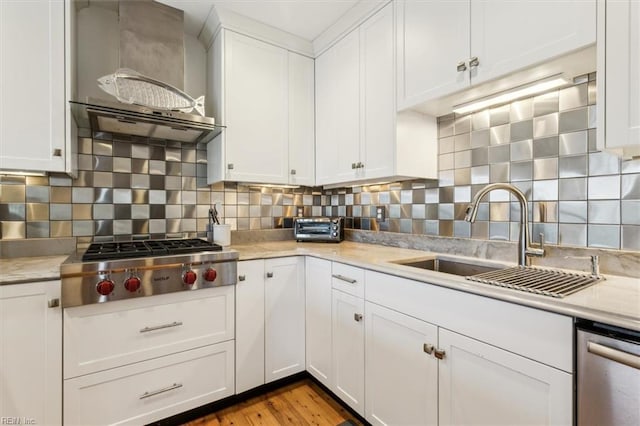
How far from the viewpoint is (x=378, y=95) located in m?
1.95

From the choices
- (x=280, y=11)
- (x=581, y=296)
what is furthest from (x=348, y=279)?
(x=280, y=11)

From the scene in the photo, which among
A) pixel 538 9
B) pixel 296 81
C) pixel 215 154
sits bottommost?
pixel 215 154

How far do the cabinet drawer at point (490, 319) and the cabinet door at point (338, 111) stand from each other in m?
1.04

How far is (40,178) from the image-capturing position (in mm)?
1845

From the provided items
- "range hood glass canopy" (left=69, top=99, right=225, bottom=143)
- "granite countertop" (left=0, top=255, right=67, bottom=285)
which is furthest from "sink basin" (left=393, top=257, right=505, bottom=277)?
"granite countertop" (left=0, top=255, right=67, bottom=285)

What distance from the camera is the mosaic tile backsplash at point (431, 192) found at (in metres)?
1.33

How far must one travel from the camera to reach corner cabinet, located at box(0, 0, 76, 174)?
4.96ft

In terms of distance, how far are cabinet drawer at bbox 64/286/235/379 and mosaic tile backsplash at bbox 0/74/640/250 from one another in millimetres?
731

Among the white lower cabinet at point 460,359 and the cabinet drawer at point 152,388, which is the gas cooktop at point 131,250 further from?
the white lower cabinet at point 460,359

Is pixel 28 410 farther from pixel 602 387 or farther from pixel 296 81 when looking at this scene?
pixel 296 81

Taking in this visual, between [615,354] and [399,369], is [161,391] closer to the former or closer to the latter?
[399,369]

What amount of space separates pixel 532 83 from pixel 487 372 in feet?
4.10

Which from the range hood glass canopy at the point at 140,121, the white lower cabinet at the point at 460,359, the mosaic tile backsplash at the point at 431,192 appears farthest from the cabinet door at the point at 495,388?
the range hood glass canopy at the point at 140,121

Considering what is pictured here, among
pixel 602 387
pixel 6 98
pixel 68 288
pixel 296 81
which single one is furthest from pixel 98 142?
pixel 602 387
